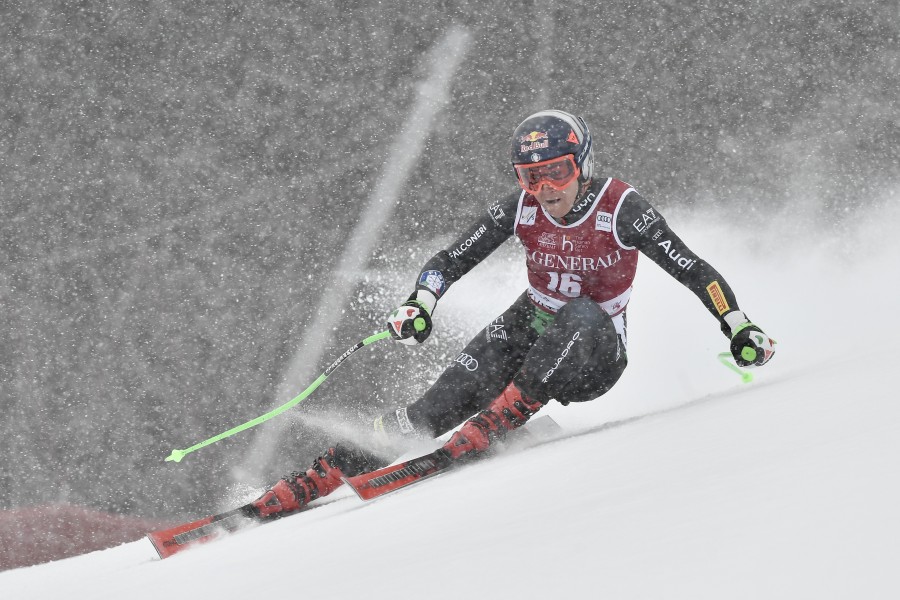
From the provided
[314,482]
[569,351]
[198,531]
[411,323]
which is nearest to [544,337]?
[569,351]

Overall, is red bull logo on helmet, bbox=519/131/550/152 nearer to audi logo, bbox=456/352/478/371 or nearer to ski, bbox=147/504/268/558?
audi logo, bbox=456/352/478/371

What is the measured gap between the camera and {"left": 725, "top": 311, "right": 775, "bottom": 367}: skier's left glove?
3.09 metres

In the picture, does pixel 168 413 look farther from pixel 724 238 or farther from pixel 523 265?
pixel 724 238

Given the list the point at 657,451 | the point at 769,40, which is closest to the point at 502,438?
the point at 657,451

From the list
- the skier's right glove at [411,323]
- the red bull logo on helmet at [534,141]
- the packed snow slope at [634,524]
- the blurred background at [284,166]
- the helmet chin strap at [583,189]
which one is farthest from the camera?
the blurred background at [284,166]

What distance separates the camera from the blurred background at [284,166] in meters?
5.07

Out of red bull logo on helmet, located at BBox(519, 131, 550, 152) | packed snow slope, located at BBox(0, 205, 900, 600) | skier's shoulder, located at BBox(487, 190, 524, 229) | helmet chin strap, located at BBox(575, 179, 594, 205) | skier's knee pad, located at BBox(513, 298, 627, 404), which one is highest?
skier's shoulder, located at BBox(487, 190, 524, 229)

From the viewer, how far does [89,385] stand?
16.7 ft

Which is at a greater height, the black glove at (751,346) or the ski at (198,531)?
the ski at (198,531)

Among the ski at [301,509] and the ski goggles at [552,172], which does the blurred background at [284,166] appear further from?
the ski goggles at [552,172]

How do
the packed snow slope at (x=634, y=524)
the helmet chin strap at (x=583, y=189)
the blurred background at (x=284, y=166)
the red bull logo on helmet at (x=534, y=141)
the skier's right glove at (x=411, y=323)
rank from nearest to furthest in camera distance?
the packed snow slope at (x=634, y=524) < the red bull logo on helmet at (x=534, y=141) < the helmet chin strap at (x=583, y=189) < the skier's right glove at (x=411, y=323) < the blurred background at (x=284, y=166)

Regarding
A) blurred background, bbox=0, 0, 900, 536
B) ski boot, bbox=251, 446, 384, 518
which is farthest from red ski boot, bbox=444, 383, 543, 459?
blurred background, bbox=0, 0, 900, 536

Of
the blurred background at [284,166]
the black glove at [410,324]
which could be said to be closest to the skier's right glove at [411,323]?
the black glove at [410,324]

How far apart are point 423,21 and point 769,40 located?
2.23 meters
